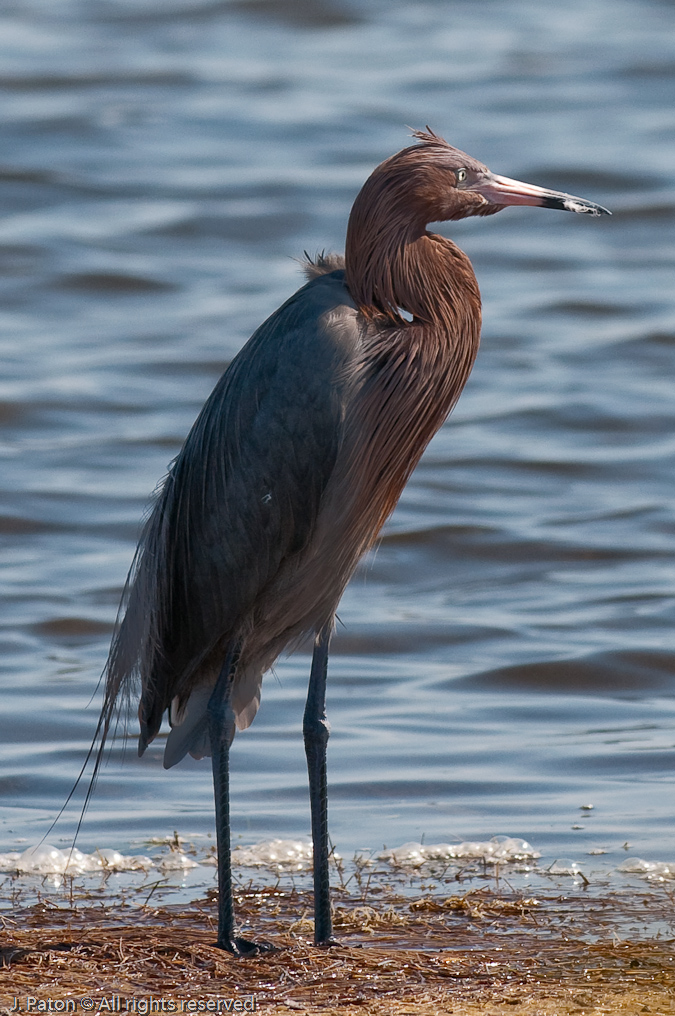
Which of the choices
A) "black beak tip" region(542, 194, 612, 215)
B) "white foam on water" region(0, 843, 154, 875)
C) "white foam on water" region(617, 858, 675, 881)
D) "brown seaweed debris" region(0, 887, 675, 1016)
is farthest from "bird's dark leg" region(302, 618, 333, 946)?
"black beak tip" region(542, 194, 612, 215)

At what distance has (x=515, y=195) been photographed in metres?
5.28

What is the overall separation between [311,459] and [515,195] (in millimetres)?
1111

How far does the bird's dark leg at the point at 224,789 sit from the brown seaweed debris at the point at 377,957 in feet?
0.24

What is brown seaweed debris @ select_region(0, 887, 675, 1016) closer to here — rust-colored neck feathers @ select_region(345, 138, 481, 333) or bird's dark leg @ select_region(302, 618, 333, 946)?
bird's dark leg @ select_region(302, 618, 333, 946)

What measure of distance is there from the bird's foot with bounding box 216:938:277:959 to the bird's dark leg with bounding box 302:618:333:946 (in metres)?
0.19

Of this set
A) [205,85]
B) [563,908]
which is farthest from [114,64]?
[563,908]

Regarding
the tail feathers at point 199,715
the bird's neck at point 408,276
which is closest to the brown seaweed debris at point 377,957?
the tail feathers at point 199,715

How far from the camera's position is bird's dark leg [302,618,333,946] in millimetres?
5059

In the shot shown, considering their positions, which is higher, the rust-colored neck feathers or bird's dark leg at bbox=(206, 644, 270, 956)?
the rust-colored neck feathers

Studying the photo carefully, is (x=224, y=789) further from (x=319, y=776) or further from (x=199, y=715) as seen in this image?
(x=199, y=715)

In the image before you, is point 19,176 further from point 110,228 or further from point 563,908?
point 563,908

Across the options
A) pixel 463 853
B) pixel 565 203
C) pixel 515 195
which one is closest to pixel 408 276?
pixel 515 195

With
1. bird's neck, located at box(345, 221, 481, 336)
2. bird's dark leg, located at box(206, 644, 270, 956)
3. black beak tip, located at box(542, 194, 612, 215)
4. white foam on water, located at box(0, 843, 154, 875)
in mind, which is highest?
black beak tip, located at box(542, 194, 612, 215)

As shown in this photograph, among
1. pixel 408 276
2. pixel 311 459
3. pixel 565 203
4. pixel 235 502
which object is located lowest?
pixel 235 502
